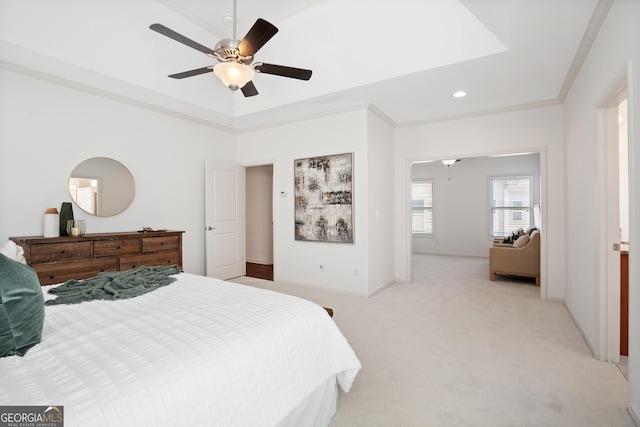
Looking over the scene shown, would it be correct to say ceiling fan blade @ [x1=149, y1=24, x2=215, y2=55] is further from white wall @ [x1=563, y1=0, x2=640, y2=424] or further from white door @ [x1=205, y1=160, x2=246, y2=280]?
white door @ [x1=205, y1=160, x2=246, y2=280]

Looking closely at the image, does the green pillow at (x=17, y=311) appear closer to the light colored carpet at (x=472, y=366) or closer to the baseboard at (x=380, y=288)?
the light colored carpet at (x=472, y=366)

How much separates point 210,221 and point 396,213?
312 cm

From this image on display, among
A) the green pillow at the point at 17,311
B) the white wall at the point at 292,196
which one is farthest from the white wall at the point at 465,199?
the green pillow at the point at 17,311

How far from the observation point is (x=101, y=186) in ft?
12.4

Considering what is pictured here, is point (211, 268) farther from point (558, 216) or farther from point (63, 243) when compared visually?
point (558, 216)

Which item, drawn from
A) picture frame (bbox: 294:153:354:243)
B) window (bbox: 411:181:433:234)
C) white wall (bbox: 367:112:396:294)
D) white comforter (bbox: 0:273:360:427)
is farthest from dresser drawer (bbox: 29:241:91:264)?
window (bbox: 411:181:433:234)

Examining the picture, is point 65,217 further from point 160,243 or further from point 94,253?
point 160,243

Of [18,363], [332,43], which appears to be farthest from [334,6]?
[18,363]

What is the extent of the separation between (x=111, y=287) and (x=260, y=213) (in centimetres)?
492

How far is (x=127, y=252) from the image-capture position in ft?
11.6

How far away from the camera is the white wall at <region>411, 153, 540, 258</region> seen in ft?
23.8

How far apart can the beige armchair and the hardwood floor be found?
381cm

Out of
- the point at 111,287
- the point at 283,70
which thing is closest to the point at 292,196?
the point at 283,70

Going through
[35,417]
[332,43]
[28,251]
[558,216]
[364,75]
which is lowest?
[35,417]
